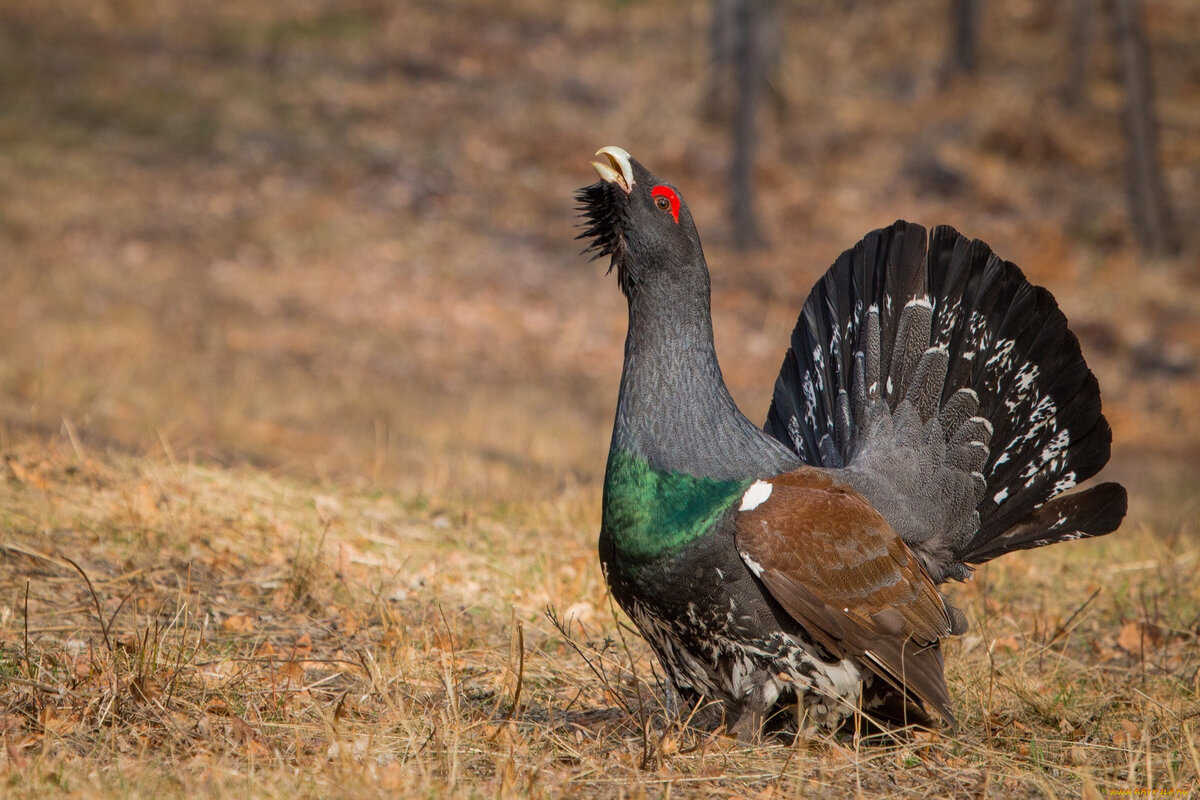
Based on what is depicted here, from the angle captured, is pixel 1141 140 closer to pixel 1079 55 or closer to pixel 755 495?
pixel 1079 55

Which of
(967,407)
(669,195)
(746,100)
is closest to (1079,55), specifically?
(746,100)

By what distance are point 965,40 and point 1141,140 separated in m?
6.92

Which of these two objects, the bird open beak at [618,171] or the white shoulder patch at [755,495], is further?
the bird open beak at [618,171]

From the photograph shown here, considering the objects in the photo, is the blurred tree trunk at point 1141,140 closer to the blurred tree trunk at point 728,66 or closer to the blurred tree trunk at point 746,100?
the blurred tree trunk at point 746,100

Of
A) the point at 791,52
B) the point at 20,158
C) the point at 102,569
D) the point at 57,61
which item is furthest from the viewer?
the point at 791,52

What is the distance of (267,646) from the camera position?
4.28 m

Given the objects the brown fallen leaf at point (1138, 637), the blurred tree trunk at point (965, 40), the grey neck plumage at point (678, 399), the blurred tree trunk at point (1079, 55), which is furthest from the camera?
the blurred tree trunk at point (965, 40)

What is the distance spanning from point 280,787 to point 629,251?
1.90m

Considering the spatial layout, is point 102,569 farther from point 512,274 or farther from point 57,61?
point 57,61

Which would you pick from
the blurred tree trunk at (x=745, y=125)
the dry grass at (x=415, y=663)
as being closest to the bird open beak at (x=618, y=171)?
the dry grass at (x=415, y=663)

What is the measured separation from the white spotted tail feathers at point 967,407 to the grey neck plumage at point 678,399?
30.2 inches

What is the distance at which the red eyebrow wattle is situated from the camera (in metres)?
3.71

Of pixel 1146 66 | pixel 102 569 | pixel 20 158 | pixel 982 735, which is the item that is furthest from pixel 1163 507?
pixel 20 158

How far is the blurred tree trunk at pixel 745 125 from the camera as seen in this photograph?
15.8 meters
